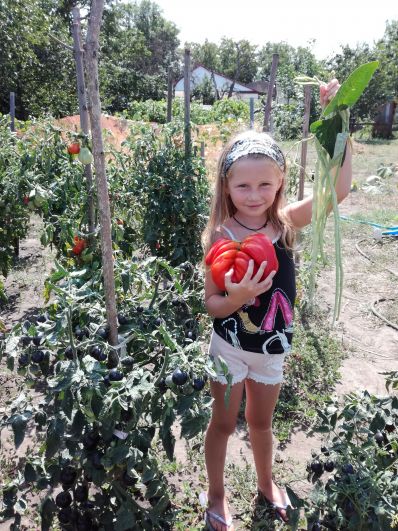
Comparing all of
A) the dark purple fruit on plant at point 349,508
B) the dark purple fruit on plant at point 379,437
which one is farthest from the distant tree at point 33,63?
the dark purple fruit on plant at point 349,508

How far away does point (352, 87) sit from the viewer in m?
1.17

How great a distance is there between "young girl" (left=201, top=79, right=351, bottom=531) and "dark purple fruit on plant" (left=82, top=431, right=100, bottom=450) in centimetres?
42

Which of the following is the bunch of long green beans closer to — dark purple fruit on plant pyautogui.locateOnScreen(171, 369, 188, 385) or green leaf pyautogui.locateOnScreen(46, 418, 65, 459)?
dark purple fruit on plant pyautogui.locateOnScreen(171, 369, 188, 385)

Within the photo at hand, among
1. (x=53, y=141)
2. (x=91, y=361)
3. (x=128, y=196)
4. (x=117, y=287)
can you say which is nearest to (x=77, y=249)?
(x=128, y=196)

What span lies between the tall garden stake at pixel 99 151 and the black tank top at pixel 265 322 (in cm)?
46

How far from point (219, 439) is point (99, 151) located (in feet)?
3.79

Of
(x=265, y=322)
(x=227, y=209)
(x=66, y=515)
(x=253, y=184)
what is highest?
(x=253, y=184)

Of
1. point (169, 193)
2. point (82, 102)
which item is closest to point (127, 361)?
point (82, 102)

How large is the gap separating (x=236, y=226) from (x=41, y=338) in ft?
2.48

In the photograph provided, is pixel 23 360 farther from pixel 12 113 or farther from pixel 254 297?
pixel 12 113

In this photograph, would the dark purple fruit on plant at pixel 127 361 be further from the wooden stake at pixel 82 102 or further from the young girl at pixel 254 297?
the wooden stake at pixel 82 102

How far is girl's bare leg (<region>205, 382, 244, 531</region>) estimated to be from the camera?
1.67 meters

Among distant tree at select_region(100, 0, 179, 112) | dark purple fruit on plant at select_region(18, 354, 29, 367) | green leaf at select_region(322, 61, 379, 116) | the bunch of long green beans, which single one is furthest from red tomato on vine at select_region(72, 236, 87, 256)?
distant tree at select_region(100, 0, 179, 112)

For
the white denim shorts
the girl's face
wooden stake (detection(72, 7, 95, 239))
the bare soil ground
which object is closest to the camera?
the girl's face
